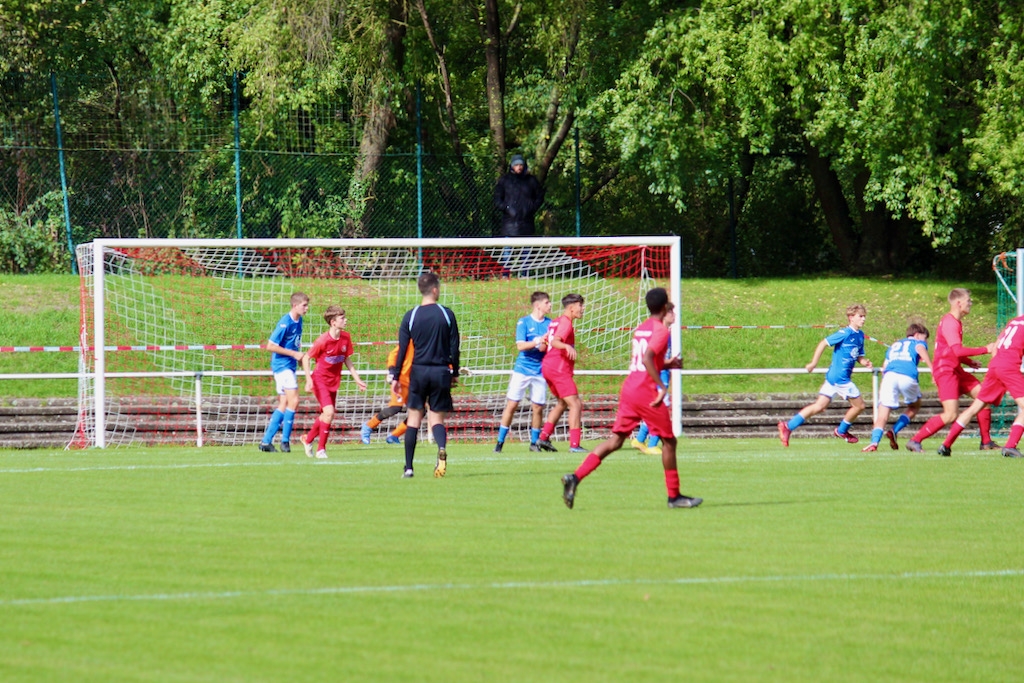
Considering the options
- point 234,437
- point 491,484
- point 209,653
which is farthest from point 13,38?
point 209,653

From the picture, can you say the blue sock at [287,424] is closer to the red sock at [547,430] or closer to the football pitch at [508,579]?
the red sock at [547,430]

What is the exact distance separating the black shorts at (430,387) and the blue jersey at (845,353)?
6658 mm

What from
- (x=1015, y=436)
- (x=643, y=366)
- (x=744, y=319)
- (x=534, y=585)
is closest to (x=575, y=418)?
(x=1015, y=436)

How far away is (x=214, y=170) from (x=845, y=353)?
13282 mm

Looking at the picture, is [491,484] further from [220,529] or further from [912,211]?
[912,211]


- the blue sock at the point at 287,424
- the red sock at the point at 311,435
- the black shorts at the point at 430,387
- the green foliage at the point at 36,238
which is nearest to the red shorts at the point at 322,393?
the red sock at the point at 311,435

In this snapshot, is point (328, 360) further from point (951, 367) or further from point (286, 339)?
point (951, 367)

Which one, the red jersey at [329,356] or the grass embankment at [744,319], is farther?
the grass embankment at [744,319]

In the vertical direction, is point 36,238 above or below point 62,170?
below

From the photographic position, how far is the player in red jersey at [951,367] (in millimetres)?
16031

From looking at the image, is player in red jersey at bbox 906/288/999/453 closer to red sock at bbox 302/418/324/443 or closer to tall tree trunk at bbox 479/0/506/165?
red sock at bbox 302/418/324/443

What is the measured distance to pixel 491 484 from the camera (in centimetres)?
1255

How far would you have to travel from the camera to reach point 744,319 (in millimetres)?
25828

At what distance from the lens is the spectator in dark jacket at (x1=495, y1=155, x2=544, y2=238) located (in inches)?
988
